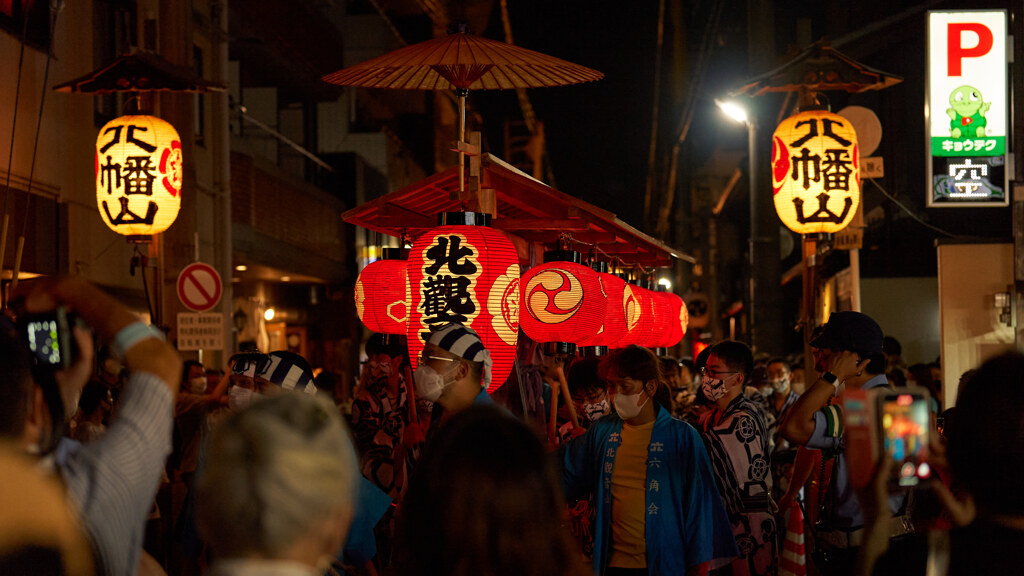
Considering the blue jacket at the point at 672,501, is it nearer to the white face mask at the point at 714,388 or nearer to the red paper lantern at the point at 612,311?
the white face mask at the point at 714,388

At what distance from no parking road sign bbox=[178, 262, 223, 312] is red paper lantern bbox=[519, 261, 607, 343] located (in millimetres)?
6908

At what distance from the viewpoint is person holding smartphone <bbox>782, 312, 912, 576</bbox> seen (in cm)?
557

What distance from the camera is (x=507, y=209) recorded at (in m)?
11.5

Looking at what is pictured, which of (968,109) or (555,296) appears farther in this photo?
(968,109)

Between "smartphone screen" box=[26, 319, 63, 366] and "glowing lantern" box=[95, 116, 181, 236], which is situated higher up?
"glowing lantern" box=[95, 116, 181, 236]

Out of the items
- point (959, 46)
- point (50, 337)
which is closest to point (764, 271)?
point (959, 46)

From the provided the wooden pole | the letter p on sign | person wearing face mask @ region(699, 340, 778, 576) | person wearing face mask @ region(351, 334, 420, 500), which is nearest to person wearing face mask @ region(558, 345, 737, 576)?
person wearing face mask @ region(699, 340, 778, 576)

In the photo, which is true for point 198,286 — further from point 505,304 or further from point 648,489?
point 648,489

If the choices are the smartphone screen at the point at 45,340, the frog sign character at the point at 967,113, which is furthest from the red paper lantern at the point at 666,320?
the smartphone screen at the point at 45,340

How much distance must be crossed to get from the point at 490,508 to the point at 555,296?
22.8 feet

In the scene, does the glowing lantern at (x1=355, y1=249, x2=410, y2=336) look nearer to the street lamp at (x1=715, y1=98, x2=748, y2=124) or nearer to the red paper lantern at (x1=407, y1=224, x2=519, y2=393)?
the red paper lantern at (x1=407, y1=224, x2=519, y2=393)

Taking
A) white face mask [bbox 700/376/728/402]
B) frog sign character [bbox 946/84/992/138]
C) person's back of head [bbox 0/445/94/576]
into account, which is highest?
frog sign character [bbox 946/84/992/138]

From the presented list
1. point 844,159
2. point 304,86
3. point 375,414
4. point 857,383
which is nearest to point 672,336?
point 844,159

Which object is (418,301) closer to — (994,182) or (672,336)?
(994,182)
